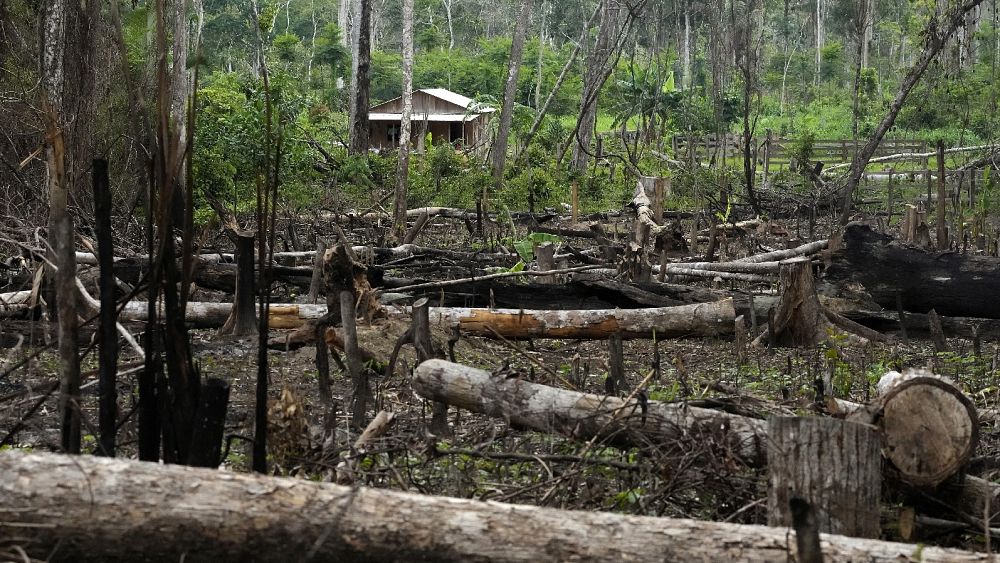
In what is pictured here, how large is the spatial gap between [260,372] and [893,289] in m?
6.57

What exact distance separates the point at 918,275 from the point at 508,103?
16.3 meters

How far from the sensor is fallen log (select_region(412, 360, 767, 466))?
13.7 feet

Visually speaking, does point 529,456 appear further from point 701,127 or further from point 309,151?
point 701,127

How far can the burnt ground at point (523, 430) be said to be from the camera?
407cm

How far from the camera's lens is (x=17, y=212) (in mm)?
11070

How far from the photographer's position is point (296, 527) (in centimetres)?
287

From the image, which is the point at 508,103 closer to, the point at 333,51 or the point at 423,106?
the point at 423,106

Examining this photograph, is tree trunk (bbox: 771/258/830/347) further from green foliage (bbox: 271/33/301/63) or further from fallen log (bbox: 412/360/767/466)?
green foliage (bbox: 271/33/301/63)

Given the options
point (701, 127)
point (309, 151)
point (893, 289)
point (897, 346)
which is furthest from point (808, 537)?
point (701, 127)

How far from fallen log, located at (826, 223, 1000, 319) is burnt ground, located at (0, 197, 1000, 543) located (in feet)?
1.16

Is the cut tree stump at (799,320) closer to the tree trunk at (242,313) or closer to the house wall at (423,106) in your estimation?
the tree trunk at (242,313)

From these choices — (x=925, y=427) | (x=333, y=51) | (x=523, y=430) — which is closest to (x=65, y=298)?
(x=523, y=430)

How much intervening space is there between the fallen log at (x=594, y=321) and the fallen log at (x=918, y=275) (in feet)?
4.26

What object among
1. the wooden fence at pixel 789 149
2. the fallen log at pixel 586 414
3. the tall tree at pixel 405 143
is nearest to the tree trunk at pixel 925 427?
the fallen log at pixel 586 414
